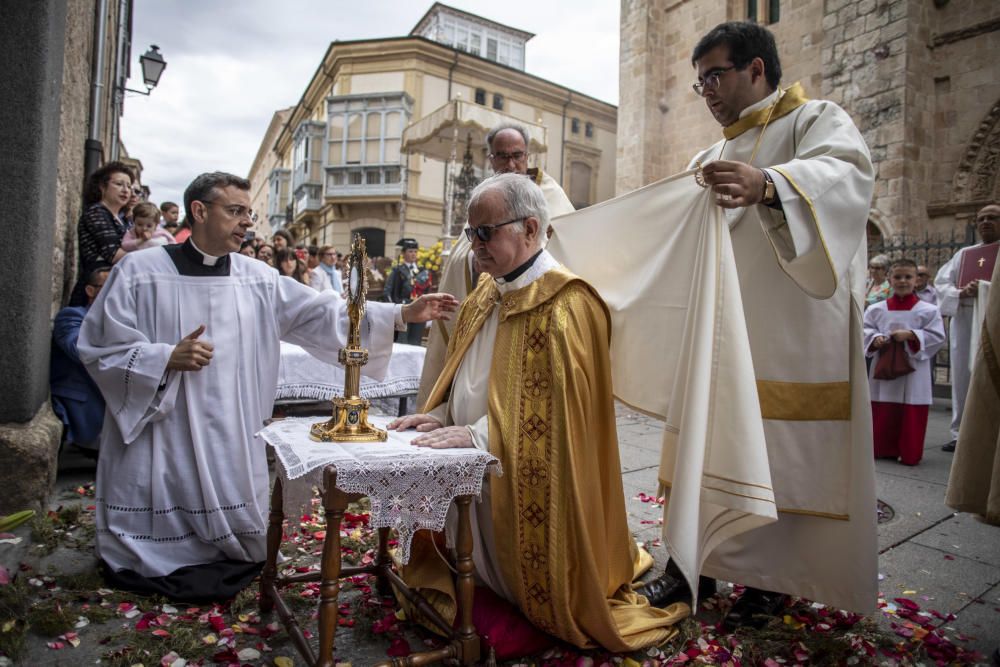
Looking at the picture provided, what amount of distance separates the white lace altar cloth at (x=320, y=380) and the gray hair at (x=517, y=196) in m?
2.63

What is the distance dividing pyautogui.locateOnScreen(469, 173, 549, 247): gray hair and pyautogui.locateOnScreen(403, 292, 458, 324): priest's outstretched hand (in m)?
0.50

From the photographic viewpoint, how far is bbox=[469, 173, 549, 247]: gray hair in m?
2.36

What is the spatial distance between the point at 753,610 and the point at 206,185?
118 inches

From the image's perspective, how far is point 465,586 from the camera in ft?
7.01

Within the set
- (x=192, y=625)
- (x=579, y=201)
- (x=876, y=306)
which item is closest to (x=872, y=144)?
(x=876, y=306)

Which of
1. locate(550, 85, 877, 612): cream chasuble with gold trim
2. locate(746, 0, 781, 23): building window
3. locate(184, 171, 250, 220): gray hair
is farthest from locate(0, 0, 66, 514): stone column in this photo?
locate(746, 0, 781, 23): building window

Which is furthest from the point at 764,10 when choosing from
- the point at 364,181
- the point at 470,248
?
the point at 364,181

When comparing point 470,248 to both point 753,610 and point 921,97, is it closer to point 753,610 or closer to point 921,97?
point 753,610

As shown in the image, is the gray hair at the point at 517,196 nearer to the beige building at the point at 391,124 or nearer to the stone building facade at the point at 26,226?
the stone building facade at the point at 26,226

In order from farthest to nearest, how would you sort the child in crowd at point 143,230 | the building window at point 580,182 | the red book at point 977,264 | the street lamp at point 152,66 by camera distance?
1. the building window at point 580,182
2. the street lamp at point 152,66
3. the red book at point 977,264
4. the child in crowd at point 143,230

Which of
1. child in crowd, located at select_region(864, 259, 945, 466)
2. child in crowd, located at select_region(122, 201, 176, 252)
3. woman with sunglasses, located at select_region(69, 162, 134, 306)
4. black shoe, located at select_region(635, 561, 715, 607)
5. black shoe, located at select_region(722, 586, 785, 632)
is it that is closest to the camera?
black shoe, located at select_region(722, 586, 785, 632)

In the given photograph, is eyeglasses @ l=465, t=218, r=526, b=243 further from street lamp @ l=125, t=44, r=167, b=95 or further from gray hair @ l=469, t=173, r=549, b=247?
street lamp @ l=125, t=44, r=167, b=95

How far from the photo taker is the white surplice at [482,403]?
246 centimetres

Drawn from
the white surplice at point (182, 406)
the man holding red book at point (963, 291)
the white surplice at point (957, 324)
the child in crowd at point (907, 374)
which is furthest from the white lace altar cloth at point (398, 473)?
the white surplice at point (957, 324)
